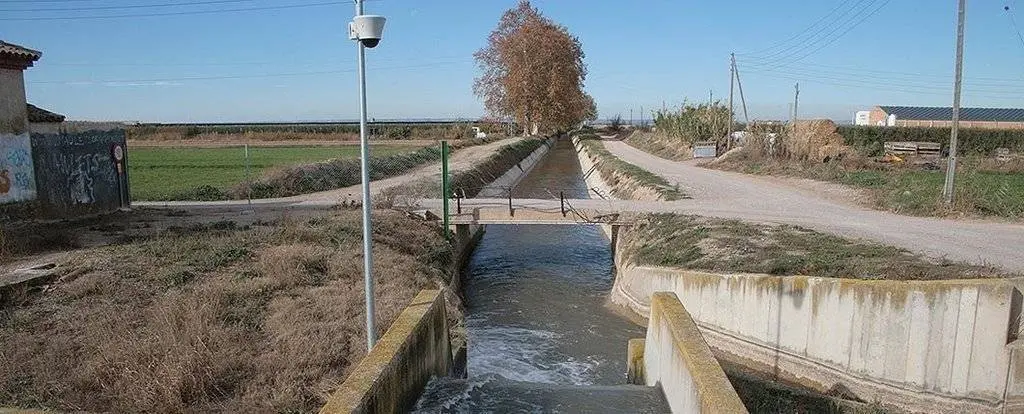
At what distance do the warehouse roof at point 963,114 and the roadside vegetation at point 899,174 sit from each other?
40418mm

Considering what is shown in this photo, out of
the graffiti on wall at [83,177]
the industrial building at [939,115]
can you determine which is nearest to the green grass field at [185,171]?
the graffiti on wall at [83,177]

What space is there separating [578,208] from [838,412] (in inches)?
381

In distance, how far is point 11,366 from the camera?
6902 mm

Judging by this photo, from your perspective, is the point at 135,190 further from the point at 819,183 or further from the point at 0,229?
the point at 819,183

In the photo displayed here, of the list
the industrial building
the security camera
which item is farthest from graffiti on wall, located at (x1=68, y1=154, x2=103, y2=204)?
the industrial building

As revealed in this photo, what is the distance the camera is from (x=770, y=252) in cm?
1243

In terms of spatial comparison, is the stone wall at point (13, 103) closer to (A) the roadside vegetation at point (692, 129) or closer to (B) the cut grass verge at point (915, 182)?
(B) the cut grass verge at point (915, 182)

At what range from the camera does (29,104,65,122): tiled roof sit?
1459 cm

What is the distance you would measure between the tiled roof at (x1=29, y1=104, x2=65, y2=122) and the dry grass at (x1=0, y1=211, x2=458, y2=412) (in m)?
4.58

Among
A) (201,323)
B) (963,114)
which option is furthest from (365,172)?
(963,114)

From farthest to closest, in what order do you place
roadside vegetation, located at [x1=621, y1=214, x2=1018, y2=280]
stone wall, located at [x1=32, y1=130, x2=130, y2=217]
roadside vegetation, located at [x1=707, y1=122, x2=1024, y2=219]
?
1. roadside vegetation, located at [x1=707, y1=122, x2=1024, y2=219]
2. stone wall, located at [x1=32, y1=130, x2=130, y2=217]
3. roadside vegetation, located at [x1=621, y1=214, x2=1018, y2=280]

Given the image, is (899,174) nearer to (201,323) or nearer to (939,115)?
(201,323)

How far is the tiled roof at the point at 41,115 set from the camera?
574 inches

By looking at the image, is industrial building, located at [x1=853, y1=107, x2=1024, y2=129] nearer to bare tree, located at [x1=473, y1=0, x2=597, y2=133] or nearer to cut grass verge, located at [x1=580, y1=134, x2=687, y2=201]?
bare tree, located at [x1=473, y1=0, x2=597, y2=133]
